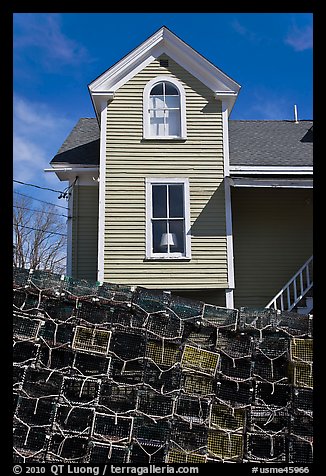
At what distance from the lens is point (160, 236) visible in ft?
32.0

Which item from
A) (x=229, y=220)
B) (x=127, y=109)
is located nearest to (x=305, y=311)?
(x=229, y=220)

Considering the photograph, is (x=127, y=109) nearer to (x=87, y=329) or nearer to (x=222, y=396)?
(x=87, y=329)

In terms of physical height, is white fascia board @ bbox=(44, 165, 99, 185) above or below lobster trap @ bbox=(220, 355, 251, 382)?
above

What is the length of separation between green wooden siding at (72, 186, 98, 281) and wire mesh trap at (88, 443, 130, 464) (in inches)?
206

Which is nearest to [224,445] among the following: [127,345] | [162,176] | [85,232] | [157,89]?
[127,345]

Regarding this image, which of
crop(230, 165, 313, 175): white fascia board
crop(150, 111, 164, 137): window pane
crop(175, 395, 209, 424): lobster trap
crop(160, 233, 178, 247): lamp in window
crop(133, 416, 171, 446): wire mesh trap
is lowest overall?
crop(133, 416, 171, 446): wire mesh trap

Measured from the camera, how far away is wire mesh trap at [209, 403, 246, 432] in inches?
237

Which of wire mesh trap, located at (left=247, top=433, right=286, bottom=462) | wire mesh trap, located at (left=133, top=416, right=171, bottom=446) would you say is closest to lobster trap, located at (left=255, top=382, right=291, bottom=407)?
wire mesh trap, located at (left=247, top=433, right=286, bottom=462)

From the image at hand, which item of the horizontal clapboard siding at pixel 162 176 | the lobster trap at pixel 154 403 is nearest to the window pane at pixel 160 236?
the horizontal clapboard siding at pixel 162 176

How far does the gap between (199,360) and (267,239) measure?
5.16 metres

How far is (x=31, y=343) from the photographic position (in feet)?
20.5

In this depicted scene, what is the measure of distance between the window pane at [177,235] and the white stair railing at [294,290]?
2121 millimetres

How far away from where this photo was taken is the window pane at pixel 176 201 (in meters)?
9.88

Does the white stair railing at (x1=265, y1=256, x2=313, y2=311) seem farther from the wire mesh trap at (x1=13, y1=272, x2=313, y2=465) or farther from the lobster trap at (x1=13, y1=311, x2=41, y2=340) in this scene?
the lobster trap at (x1=13, y1=311, x2=41, y2=340)
